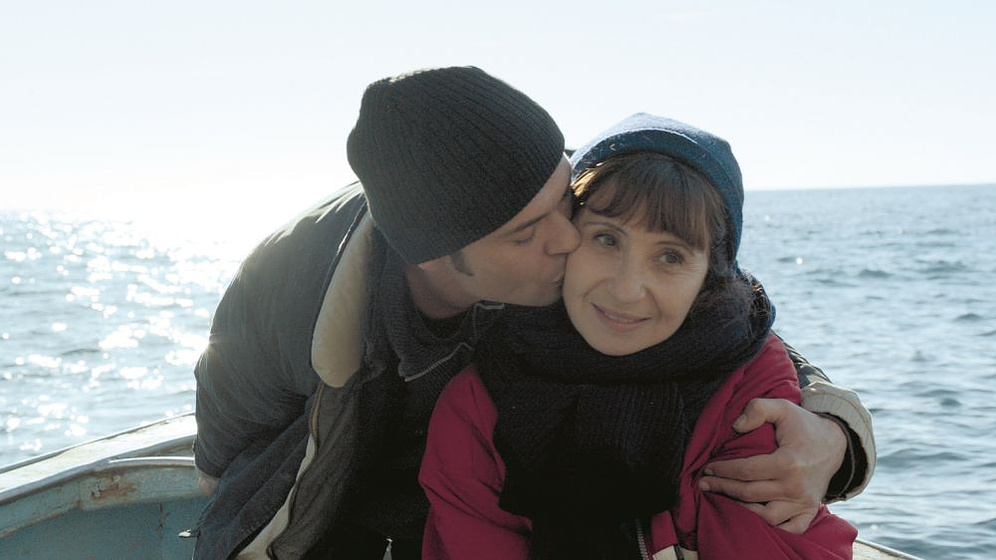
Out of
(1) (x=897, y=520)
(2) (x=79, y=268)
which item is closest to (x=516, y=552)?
(1) (x=897, y=520)

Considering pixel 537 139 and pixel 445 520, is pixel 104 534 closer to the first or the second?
pixel 445 520

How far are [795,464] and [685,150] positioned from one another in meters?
0.69

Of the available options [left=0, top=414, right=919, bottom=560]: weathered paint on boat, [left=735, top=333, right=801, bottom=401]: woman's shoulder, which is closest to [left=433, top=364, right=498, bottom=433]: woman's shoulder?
[left=735, top=333, right=801, bottom=401]: woman's shoulder

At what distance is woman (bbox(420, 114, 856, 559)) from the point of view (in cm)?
225

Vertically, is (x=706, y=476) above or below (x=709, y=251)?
below

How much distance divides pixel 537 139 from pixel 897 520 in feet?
17.0

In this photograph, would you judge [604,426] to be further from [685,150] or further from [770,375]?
[685,150]

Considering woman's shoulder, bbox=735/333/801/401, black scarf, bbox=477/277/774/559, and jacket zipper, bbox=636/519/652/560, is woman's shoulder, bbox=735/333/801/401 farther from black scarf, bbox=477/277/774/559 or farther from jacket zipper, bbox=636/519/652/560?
jacket zipper, bbox=636/519/652/560

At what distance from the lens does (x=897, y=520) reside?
664 cm

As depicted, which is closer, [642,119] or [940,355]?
[642,119]

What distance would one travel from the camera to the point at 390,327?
8.11 feet

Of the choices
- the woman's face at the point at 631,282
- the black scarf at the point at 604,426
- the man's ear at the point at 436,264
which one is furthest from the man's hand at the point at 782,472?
the man's ear at the point at 436,264

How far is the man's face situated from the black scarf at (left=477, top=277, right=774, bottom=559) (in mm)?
124

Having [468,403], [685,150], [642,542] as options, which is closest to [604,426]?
[642,542]
